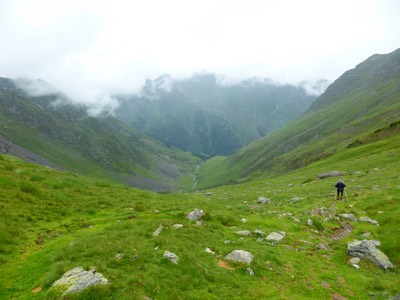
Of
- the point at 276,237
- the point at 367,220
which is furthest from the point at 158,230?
the point at 367,220

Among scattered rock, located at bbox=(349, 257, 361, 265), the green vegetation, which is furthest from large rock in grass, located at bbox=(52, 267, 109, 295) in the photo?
scattered rock, located at bbox=(349, 257, 361, 265)

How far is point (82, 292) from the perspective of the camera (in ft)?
49.2

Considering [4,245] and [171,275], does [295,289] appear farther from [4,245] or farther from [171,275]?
[4,245]

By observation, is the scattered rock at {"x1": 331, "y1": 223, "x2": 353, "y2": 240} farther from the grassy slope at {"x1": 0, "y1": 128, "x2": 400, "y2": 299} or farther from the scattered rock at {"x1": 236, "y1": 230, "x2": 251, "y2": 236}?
the scattered rock at {"x1": 236, "y1": 230, "x2": 251, "y2": 236}

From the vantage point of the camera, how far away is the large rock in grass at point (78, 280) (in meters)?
15.2

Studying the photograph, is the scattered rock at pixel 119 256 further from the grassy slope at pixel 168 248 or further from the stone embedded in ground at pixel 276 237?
the stone embedded in ground at pixel 276 237

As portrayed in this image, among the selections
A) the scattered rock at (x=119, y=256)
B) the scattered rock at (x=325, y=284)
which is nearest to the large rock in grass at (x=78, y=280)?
the scattered rock at (x=119, y=256)

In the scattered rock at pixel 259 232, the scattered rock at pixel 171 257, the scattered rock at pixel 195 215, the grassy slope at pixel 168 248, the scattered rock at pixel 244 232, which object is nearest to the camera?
the grassy slope at pixel 168 248

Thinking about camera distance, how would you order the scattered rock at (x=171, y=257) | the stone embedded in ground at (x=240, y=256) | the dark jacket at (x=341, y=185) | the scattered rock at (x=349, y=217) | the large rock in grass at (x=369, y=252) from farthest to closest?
1. the dark jacket at (x=341, y=185)
2. the scattered rock at (x=349, y=217)
3. the large rock in grass at (x=369, y=252)
4. the stone embedded in ground at (x=240, y=256)
5. the scattered rock at (x=171, y=257)

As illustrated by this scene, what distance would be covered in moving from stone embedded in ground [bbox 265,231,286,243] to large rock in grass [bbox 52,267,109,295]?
15.2 metres

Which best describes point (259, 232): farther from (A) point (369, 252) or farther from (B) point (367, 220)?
(B) point (367, 220)

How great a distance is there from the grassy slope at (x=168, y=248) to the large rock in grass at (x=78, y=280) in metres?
0.44

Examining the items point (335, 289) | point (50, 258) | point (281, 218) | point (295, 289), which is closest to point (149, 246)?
point (50, 258)

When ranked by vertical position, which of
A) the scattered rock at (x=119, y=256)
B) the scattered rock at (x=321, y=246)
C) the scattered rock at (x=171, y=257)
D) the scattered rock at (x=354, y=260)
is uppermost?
the scattered rock at (x=119, y=256)
